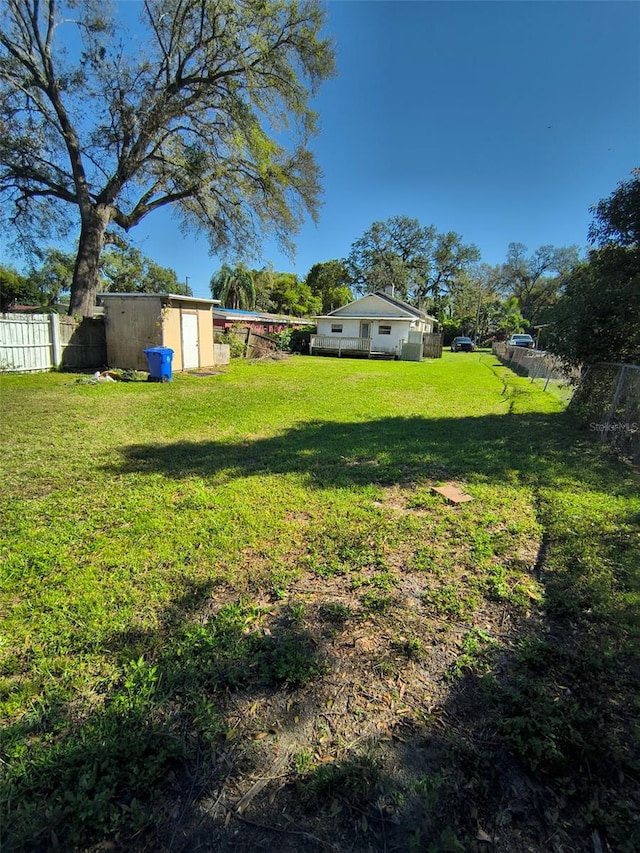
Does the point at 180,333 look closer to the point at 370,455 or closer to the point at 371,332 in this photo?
the point at 370,455

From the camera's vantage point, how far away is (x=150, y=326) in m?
12.4

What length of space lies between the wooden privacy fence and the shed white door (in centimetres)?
275

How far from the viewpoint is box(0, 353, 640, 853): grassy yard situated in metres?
1.45

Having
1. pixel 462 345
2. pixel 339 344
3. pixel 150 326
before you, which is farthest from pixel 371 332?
pixel 150 326

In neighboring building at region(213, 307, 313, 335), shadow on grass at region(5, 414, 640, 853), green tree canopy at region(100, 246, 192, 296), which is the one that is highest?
green tree canopy at region(100, 246, 192, 296)

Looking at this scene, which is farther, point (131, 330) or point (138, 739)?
point (131, 330)

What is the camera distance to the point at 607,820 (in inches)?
56.3

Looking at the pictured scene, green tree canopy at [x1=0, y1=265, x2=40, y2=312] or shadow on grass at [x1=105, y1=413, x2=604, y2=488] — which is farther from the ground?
green tree canopy at [x1=0, y1=265, x2=40, y2=312]

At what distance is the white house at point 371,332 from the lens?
25.4m

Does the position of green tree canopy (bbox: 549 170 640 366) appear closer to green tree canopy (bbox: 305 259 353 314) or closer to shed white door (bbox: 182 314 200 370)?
shed white door (bbox: 182 314 200 370)

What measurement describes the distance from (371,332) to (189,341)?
16931 millimetres

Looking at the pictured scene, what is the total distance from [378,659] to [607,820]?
102 cm

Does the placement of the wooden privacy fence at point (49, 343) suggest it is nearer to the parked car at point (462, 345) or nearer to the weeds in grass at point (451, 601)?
the weeds in grass at point (451, 601)

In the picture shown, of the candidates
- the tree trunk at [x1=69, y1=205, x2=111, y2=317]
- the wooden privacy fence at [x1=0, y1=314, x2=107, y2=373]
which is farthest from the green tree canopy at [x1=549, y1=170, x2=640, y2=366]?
the tree trunk at [x1=69, y1=205, x2=111, y2=317]
